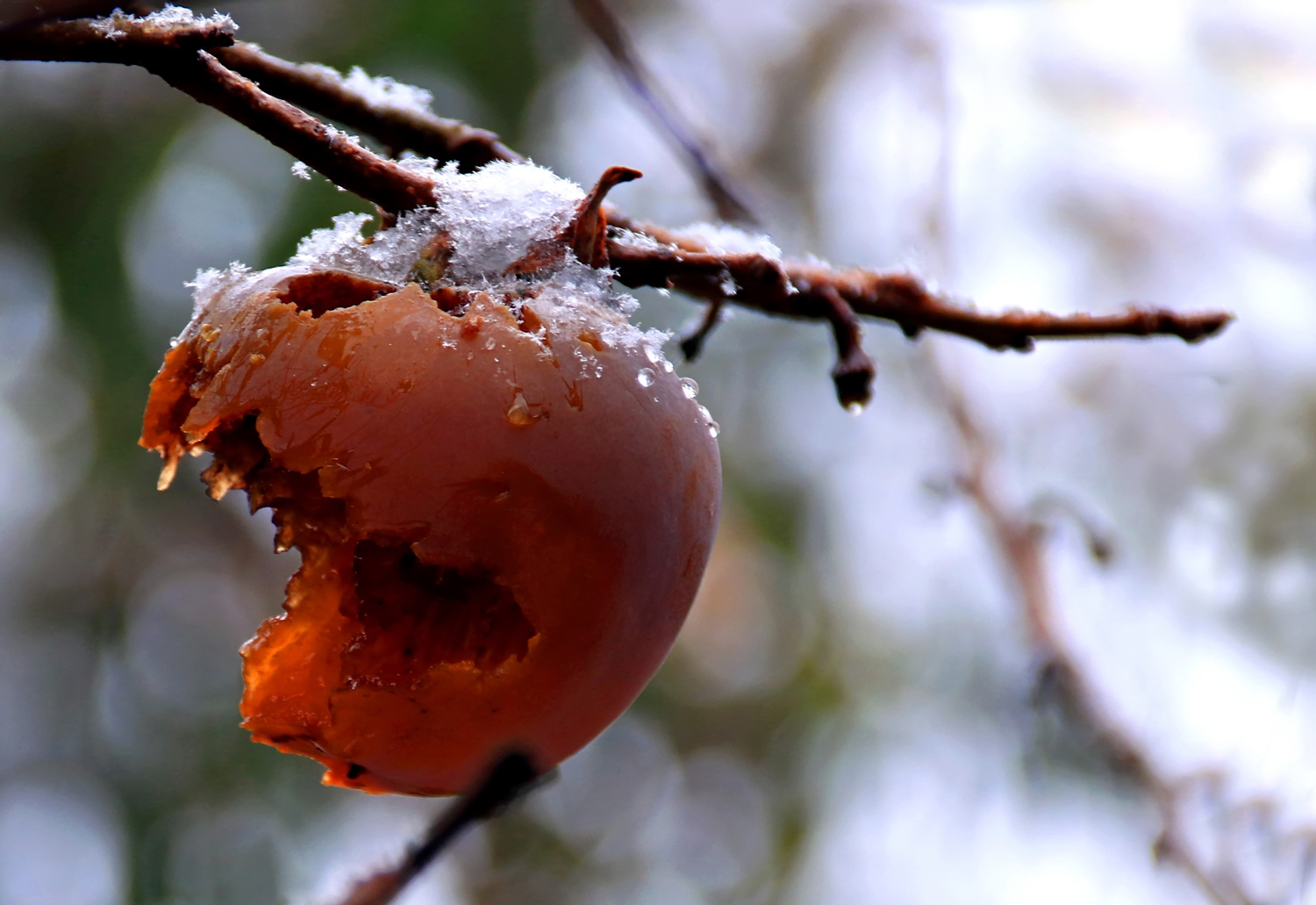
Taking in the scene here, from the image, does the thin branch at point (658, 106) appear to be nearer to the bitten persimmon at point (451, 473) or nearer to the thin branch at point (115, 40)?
the bitten persimmon at point (451, 473)

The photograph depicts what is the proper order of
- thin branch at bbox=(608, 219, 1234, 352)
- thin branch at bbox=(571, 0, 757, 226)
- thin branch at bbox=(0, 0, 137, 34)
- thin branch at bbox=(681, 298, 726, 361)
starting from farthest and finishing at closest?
thin branch at bbox=(571, 0, 757, 226) < thin branch at bbox=(681, 298, 726, 361) < thin branch at bbox=(608, 219, 1234, 352) < thin branch at bbox=(0, 0, 137, 34)

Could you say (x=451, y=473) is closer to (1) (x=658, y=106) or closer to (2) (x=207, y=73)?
(2) (x=207, y=73)

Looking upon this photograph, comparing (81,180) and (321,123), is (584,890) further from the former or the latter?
(321,123)

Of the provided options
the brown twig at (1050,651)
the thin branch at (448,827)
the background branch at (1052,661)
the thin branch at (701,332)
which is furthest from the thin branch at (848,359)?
the brown twig at (1050,651)

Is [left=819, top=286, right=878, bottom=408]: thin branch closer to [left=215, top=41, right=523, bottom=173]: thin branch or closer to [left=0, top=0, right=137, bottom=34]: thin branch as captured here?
[left=215, top=41, right=523, bottom=173]: thin branch

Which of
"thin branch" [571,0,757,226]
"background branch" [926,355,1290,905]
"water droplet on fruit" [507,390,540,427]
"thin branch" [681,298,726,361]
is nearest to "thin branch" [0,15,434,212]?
"water droplet on fruit" [507,390,540,427]
